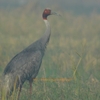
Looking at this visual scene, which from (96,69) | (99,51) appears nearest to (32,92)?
(96,69)

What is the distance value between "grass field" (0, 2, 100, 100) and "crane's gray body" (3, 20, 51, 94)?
0.21 metres

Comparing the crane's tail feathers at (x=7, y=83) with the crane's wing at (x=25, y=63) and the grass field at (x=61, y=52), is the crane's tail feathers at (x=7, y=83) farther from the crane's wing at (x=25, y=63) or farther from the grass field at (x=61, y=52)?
the grass field at (x=61, y=52)

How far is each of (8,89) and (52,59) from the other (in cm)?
374

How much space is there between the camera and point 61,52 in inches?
503

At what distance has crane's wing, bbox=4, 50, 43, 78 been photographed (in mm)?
8406

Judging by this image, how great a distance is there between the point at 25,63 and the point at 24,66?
0.05 metres

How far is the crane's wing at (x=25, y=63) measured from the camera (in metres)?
8.41

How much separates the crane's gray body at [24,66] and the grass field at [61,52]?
0.21 m

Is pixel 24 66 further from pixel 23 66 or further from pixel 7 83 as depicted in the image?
pixel 7 83

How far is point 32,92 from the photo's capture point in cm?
851

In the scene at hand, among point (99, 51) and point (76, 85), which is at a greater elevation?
point (76, 85)

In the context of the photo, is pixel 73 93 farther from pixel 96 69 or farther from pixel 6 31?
pixel 6 31

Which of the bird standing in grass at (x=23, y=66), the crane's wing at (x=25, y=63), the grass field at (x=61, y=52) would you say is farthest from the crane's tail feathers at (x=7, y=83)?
the grass field at (x=61, y=52)

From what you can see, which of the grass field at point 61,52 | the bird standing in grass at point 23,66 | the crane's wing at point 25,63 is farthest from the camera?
the crane's wing at point 25,63
